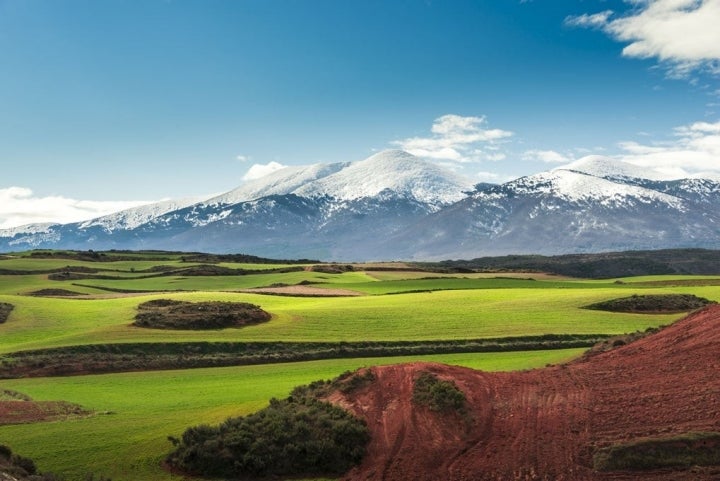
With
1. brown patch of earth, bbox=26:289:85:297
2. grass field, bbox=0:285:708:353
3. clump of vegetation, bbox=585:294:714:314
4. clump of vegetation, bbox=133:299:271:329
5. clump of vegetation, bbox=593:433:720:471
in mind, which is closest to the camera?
clump of vegetation, bbox=593:433:720:471

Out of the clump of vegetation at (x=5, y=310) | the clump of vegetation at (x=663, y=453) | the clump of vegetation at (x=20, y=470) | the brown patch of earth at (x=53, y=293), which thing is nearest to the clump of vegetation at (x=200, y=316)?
the clump of vegetation at (x=5, y=310)

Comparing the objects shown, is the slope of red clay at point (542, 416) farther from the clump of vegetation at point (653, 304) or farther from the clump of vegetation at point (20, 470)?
the clump of vegetation at point (653, 304)

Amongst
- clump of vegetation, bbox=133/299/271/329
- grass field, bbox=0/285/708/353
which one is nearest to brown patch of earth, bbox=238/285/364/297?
grass field, bbox=0/285/708/353

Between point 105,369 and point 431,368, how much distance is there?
27.0 metres

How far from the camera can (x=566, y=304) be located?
6322cm

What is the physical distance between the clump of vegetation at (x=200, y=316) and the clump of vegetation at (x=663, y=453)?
40838 millimetres

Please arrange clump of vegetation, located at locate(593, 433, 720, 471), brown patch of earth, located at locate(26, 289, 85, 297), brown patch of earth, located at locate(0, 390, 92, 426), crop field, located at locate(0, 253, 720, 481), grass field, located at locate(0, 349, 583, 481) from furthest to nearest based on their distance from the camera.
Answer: brown patch of earth, located at locate(26, 289, 85, 297)
brown patch of earth, located at locate(0, 390, 92, 426)
crop field, located at locate(0, 253, 720, 481)
grass field, located at locate(0, 349, 583, 481)
clump of vegetation, located at locate(593, 433, 720, 471)

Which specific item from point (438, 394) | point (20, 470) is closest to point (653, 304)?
point (438, 394)

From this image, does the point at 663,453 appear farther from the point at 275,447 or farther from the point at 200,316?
the point at 200,316

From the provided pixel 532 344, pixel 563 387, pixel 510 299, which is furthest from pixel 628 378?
pixel 510 299

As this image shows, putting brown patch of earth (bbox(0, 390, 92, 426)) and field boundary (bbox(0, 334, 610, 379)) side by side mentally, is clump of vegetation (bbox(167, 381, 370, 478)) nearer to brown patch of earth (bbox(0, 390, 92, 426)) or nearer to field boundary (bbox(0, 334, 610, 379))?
brown patch of earth (bbox(0, 390, 92, 426))

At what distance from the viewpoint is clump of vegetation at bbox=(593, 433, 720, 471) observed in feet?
65.5

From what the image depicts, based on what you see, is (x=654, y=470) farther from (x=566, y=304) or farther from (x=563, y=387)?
(x=566, y=304)

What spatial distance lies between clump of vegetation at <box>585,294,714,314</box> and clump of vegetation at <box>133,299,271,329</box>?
3393cm
